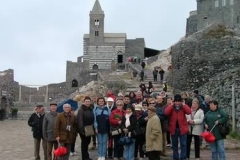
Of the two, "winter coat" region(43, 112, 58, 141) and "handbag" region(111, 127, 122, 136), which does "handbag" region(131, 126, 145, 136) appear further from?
"winter coat" region(43, 112, 58, 141)

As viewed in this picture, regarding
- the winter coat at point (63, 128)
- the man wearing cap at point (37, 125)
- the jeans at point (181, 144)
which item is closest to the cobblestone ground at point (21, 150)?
the jeans at point (181, 144)

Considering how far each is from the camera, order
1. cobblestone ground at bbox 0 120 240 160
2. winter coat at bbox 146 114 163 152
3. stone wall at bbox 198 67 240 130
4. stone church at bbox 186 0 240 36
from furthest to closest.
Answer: stone church at bbox 186 0 240 36
stone wall at bbox 198 67 240 130
cobblestone ground at bbox 0 120 240 160
winter coat at bbox 146 114 163 152

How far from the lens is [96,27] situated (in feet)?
235

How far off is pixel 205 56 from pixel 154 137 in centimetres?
1227

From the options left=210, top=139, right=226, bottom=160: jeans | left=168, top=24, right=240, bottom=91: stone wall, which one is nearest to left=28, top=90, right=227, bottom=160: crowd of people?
left=210, top=139, right=226, bottom=160: jeans

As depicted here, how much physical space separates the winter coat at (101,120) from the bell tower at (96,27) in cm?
6046

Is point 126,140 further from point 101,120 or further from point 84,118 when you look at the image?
point 84,118

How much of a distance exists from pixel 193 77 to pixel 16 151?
1053cm

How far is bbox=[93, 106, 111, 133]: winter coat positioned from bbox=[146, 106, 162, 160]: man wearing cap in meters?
1.53

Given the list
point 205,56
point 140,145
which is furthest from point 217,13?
point 140,145

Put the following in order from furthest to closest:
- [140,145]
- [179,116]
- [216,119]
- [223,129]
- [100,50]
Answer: [100,50] < [140,145] < [179,116] < [216,119] < [223,129]

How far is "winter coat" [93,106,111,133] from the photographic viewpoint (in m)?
11.0

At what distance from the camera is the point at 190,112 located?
10.4 meters

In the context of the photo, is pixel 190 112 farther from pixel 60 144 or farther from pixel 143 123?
pixel 60 144
